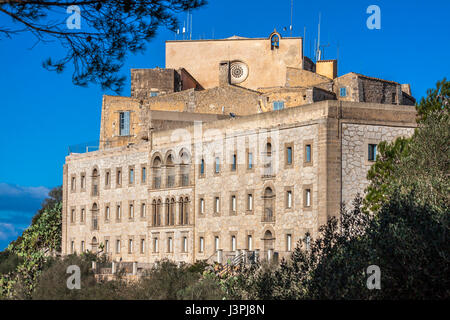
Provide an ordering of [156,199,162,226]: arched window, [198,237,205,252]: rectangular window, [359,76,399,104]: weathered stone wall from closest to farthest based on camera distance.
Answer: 1. [198,237,205,252]: rectangular window
2. [156,199,162,226]: arched window
3. [359,76,399,104]: weathered stone wall

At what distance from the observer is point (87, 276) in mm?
43156

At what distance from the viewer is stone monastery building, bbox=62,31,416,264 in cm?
4234

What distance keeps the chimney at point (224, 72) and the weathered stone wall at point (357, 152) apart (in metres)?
24.3

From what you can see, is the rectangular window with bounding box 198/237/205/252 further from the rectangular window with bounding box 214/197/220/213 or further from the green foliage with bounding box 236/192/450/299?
the green foliage with bounding box 236/192/450/299

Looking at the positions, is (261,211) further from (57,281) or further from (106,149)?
(106,149)

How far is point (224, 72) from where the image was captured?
6600cm

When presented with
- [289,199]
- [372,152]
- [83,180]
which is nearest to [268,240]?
[289,199]

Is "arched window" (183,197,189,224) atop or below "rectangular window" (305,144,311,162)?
below

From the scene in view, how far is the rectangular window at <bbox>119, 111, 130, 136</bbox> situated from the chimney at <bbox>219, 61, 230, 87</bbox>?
7.55 meters

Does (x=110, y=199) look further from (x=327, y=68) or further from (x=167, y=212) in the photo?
(x=327, y=68)

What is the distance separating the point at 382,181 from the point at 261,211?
9.28 m

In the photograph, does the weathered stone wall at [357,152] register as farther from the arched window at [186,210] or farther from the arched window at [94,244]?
the arched window at [94,244]

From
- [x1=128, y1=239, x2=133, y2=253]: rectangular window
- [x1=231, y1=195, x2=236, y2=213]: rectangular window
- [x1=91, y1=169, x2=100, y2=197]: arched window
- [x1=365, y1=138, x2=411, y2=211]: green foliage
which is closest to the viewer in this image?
[x1=365, y1=138, x2=411, y2=211]: green foliage

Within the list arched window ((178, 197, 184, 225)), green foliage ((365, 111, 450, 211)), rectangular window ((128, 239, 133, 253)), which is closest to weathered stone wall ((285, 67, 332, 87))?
arched window ((178, 197, 184, 225))
